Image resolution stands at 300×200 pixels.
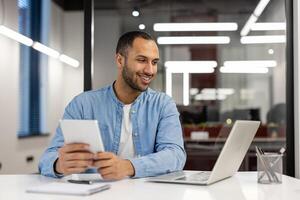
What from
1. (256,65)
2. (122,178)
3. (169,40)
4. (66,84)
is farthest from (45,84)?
(122,178)

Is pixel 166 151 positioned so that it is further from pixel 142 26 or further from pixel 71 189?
pixel 142 26

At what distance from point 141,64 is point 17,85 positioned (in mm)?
3860

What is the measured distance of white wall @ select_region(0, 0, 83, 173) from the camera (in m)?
5.20

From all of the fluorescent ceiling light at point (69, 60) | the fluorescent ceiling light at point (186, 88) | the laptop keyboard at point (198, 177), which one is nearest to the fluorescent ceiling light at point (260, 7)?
the fluorescent ceiling light at point (186, 88)

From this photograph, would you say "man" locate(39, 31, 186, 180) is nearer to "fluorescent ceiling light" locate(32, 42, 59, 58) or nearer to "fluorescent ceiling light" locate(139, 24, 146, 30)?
"fluorescent ceiling light" locate(139, 24, 146, 30)

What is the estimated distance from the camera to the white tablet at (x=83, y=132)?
140 centimetres

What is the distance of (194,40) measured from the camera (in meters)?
4.42

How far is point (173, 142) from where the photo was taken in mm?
1968

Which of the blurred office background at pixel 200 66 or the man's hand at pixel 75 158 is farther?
the blurred office background at pixel 200 66

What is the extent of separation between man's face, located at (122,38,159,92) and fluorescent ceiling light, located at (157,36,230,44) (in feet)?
7.18

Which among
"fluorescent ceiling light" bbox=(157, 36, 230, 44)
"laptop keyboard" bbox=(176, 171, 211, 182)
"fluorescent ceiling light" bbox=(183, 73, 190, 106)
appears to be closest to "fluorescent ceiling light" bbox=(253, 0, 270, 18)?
"fluorescent ceiling light" bbox=(157, 36, 230, 44)

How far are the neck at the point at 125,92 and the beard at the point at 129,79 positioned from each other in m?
0.02

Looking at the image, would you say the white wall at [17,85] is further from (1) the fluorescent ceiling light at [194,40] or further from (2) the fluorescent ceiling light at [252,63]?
(2) the fluorescent ceiling light at [252,63]

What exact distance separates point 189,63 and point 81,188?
330cm
